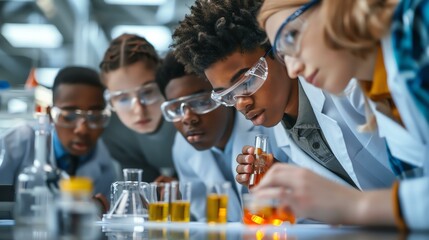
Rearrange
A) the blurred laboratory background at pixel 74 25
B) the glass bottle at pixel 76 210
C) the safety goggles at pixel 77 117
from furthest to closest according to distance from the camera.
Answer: the blurred laboratory background at pixel 74 25 < the safety goggles at pixel 77 117 < the glass bottle at pixel 76 210

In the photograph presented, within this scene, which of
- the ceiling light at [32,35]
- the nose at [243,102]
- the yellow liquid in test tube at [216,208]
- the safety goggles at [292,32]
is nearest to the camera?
the safety goggles at [292,32]

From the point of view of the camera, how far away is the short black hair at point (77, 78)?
474 cm

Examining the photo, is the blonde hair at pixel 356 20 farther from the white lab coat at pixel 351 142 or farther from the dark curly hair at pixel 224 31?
the dark curly hair at pixel 224 31

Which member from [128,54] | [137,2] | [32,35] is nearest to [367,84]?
[128,54]

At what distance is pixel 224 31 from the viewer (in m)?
3.00

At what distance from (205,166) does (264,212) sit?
1.96 metres

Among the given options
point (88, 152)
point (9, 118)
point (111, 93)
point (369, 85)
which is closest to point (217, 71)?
point (369, 85)

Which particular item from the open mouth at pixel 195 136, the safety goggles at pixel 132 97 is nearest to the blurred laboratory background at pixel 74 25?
the safety goggles at pixel 132 97

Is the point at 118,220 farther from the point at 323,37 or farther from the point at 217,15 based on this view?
the point at 323,37

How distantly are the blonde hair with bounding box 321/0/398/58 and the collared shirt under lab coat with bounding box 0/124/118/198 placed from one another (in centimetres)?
285

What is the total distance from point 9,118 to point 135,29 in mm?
5042

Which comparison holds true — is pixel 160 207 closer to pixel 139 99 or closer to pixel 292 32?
pixel 292 32

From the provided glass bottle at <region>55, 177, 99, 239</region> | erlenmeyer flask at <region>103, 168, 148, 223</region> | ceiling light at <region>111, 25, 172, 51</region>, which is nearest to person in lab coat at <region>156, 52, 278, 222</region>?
erlenmeyer flask at <region>103, 168, 148, 223</region>

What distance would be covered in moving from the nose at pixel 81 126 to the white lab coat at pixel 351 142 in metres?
2.01
